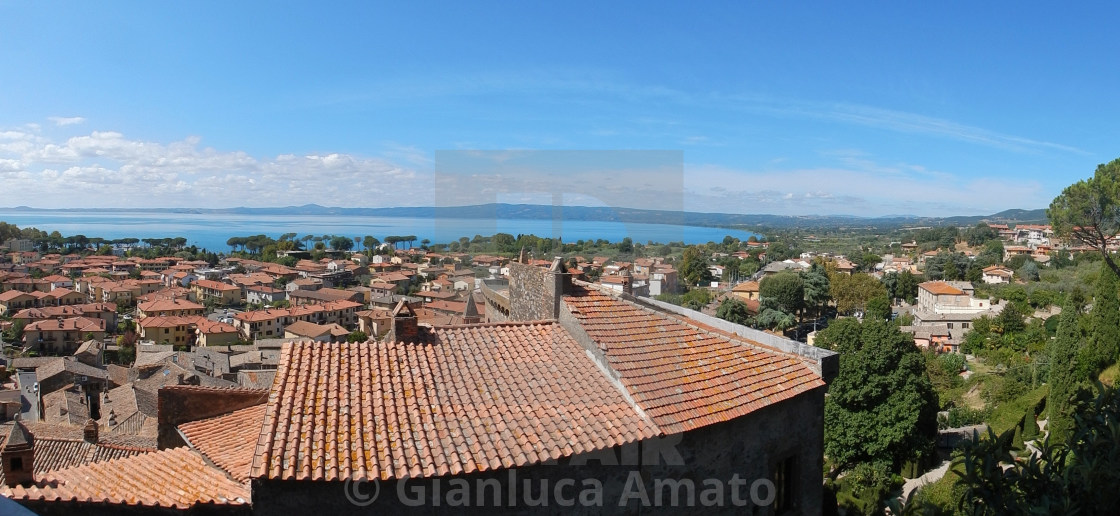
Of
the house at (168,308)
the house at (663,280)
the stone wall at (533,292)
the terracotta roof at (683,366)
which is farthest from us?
the house at (168,308)

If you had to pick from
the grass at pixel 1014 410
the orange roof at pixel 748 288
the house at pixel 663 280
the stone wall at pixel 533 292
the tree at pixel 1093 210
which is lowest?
the grass at pixel 1014 410

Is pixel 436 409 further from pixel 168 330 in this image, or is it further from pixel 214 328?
pixel 168 330

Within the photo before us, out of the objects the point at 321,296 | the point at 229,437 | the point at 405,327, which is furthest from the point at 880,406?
the point at 321,296

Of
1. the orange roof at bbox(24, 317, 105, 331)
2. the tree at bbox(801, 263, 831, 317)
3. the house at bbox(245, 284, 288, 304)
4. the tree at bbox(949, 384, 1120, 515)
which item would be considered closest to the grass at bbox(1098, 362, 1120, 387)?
the tree at bbox(949, 384, 1120, 515)

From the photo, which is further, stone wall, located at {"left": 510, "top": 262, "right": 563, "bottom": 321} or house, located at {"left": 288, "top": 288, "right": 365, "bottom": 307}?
house, located at {"left": 288, "top": 288, "right": 365, "bottom": 307}

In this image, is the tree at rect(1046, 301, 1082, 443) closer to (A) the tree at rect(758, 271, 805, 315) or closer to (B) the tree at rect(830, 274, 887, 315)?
(A) the tree at rect(758, 271, 805, 315)

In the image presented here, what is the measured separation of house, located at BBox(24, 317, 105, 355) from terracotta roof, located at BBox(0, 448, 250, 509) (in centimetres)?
6269

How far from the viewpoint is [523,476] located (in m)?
6.21

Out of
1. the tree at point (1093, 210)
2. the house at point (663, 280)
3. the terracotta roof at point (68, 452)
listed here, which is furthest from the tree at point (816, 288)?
the terracotta roof at point (68, 452)

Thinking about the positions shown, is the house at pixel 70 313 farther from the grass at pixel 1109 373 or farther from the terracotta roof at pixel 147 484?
the grass at pixel 1109 373

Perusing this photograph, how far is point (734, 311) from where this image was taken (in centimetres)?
4975

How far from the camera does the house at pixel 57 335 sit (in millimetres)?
57156

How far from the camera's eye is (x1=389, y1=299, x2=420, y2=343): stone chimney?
792 centimetres

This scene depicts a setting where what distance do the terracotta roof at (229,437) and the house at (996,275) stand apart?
278 feet
